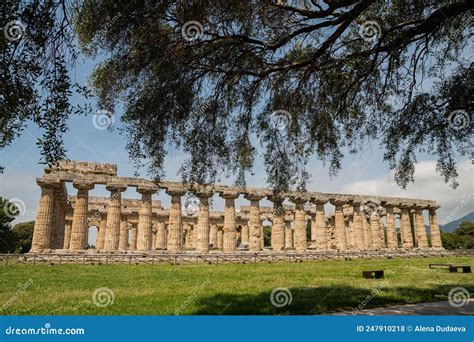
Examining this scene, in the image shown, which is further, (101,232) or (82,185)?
(101,232)

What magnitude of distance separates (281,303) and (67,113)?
23.0 ft

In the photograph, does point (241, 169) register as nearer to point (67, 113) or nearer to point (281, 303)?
point (281, 303)

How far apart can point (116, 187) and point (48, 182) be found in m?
5.70

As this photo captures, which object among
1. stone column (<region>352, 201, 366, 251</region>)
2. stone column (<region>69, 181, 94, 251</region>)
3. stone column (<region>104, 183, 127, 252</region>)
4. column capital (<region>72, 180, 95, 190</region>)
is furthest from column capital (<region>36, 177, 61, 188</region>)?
stone column (<region>352, 201, 366, 251</region>)

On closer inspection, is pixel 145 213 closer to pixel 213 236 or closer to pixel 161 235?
pixel 161 235

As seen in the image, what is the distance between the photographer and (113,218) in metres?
34.8

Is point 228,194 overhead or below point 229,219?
overhead

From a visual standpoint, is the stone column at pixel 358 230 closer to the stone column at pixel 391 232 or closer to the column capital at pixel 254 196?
the stone column at pixel 391 232

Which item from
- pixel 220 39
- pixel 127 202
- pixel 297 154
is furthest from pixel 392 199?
pixel 220 39
